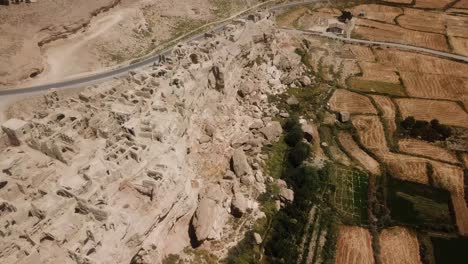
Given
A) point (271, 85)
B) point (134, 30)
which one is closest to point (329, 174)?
point (271, 85)

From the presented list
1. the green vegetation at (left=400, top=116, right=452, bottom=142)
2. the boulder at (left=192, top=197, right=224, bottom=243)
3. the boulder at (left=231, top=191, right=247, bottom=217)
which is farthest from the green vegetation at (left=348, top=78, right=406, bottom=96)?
the boulder at (left=192, top=197, right=224, bottom=243)

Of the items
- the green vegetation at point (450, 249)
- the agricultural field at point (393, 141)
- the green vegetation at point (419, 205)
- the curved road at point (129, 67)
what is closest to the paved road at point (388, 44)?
the curved road at point (129, 67)

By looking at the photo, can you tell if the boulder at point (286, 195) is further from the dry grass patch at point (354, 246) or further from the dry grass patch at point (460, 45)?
the dry grass patch at point (460, 45)

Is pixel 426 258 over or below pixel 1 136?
below

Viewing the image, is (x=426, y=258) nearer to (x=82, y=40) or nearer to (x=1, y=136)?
(x=1, y=136)

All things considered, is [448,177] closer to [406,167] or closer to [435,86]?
[406,167]

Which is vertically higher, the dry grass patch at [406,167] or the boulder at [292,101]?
the boulder at [292,101]
